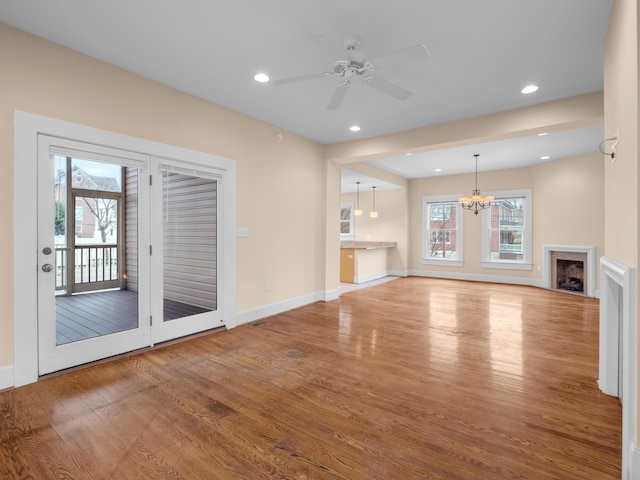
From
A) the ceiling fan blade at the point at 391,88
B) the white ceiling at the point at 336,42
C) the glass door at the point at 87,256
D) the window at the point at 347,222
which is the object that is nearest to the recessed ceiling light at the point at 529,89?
the white ceiling at the point at 336,42

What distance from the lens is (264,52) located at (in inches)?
113

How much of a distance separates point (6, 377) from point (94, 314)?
0.74m

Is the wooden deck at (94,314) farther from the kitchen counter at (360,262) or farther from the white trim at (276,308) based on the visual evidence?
the kitchen counter at (360,262)

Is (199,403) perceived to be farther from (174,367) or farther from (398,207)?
(398,207)

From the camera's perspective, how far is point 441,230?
29.6ft

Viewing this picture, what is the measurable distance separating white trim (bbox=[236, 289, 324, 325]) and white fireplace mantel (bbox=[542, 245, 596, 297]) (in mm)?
5192

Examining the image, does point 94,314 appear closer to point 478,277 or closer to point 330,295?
point 330,295

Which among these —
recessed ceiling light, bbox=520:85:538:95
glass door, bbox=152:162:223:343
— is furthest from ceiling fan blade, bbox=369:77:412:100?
glass door, bbox=152:162:223:343

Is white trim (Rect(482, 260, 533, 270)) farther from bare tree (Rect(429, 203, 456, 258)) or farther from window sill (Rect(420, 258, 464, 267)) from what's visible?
bare tree (Rect(429, 203, 456, 258))

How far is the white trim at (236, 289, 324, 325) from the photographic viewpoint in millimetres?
4391

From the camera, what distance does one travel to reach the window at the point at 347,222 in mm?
10656

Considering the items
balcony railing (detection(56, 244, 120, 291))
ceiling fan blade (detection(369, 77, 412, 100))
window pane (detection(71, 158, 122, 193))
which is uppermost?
ceiling fan blade (detection(369, 77, 412, 100))

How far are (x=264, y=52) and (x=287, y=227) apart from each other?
2.66 m

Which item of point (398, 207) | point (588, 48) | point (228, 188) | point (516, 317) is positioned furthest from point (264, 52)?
point (398, 207)
